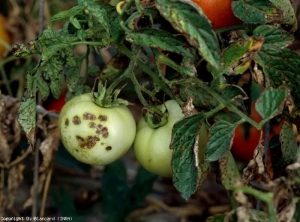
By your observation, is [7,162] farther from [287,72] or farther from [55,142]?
[287,72]

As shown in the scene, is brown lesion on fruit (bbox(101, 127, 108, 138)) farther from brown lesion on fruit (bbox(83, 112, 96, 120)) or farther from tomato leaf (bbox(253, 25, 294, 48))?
tomato leaf (bbox(253, 25, 294, 48))

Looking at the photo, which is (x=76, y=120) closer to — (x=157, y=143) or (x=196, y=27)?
(x=157, y=143)

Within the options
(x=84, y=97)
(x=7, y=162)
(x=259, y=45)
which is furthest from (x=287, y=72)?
(x=7, y=162)

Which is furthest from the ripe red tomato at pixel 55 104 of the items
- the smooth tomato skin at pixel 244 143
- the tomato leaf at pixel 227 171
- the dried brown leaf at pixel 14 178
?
the tomato leaf at pixel 227 171

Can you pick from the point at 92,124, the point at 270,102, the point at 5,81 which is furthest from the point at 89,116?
the point at 5,81

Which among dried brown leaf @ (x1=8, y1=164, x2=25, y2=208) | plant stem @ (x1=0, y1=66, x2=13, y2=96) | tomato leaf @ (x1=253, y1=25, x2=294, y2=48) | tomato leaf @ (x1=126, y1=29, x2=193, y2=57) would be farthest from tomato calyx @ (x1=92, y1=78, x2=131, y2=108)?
plant stem @ (x1=0, y1=66, x2=13, y2=96)

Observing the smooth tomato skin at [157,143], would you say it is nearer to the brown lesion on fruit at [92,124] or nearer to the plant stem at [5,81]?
the brown lesion on fruit at [92,124]
